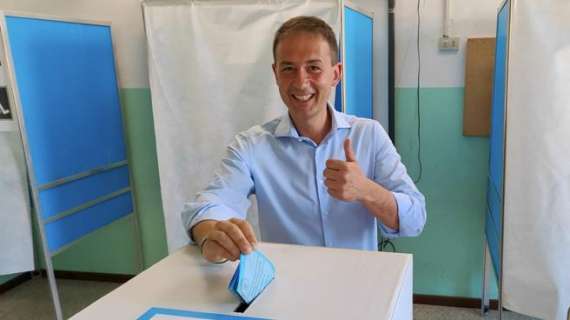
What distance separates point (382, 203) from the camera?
47.2 inches

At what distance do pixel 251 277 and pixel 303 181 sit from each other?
655 millimetres

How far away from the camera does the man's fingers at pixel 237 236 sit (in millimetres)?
879

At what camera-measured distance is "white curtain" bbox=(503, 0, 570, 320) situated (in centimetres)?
168

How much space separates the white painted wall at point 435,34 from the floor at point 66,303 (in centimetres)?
129

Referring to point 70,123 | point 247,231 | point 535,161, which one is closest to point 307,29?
point 247,231

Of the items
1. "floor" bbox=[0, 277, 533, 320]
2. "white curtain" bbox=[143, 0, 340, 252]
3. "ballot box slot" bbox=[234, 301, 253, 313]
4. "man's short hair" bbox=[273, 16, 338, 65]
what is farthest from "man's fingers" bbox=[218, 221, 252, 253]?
"floor" bbox=[0, 277, 533, 320]

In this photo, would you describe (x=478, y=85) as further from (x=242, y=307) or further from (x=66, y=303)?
(x=66, y=303)

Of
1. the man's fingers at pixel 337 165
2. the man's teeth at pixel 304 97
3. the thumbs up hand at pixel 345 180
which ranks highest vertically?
the man's teeth at pixel 304 97

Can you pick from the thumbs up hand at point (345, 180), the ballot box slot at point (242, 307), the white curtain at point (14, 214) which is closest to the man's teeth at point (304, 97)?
the thumbs up hand at point (345, 180)

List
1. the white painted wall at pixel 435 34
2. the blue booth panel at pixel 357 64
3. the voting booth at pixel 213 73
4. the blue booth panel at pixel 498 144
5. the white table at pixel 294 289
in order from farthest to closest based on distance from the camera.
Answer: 1. the white painted wall at pixel 435 34
2. the voting booth at pixel 213 73
3. the blue booth panel at pixel 357 64
4. the blue booth panel at pixel 498 144
5. the white table at pixel 294 289

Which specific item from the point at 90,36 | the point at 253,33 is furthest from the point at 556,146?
the point at 90,36

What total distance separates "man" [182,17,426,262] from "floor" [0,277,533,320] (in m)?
1.50

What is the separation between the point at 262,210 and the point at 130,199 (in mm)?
1726

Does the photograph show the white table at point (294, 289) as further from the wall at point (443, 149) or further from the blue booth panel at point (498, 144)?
the wall at point (443, 149)
